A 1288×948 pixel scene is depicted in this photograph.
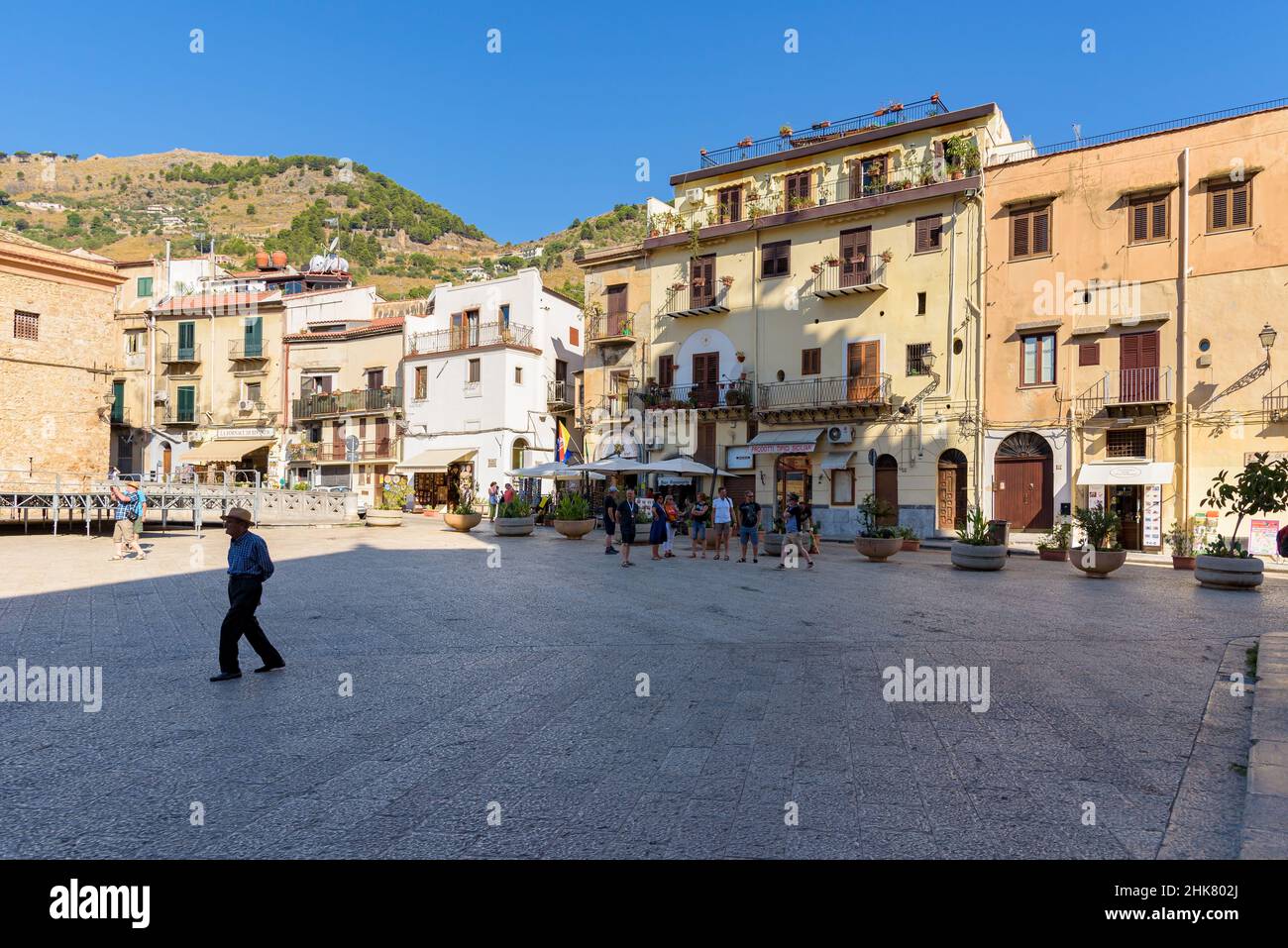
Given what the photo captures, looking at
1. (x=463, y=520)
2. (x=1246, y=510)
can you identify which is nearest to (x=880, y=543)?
(x=1246, y=510)

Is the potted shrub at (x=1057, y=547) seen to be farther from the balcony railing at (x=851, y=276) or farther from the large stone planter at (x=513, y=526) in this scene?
the large stone planter at (x=513, y=526)

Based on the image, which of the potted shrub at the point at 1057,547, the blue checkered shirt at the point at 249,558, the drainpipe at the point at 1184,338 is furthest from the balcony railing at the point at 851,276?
the blue checkered shirt at the point at 249,558

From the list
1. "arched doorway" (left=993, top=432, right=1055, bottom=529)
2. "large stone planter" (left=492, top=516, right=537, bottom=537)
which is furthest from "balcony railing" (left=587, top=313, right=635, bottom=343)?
"arched doorway" (left=993, top=432, right=1055, bottom=529)

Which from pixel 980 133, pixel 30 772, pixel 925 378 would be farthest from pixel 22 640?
pixel 980 133

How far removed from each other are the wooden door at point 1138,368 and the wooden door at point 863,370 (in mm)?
7234

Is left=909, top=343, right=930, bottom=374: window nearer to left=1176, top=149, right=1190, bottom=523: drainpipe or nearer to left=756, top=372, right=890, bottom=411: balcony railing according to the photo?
left=756, top=372, right=890, bottom=411: balcony railing

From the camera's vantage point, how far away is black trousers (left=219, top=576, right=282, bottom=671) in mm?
6527

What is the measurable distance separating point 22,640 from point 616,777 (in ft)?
23.0

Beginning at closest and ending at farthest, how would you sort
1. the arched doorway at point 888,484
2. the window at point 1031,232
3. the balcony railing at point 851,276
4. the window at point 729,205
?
the window at point 1031,232, the arched doorway at point 888,484, the balcony railing at point 851,276, the window at point 729,205

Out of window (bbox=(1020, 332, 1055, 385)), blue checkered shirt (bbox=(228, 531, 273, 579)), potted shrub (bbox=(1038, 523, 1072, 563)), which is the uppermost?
window (bbox=(1020, 332, 1055, 385))

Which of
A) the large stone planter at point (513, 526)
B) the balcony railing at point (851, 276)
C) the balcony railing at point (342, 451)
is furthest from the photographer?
the balcony railing at point (342, 451)

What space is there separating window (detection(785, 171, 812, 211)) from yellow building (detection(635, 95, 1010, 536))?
50mm

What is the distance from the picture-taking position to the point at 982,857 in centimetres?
341

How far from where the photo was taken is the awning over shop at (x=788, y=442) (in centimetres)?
2845
